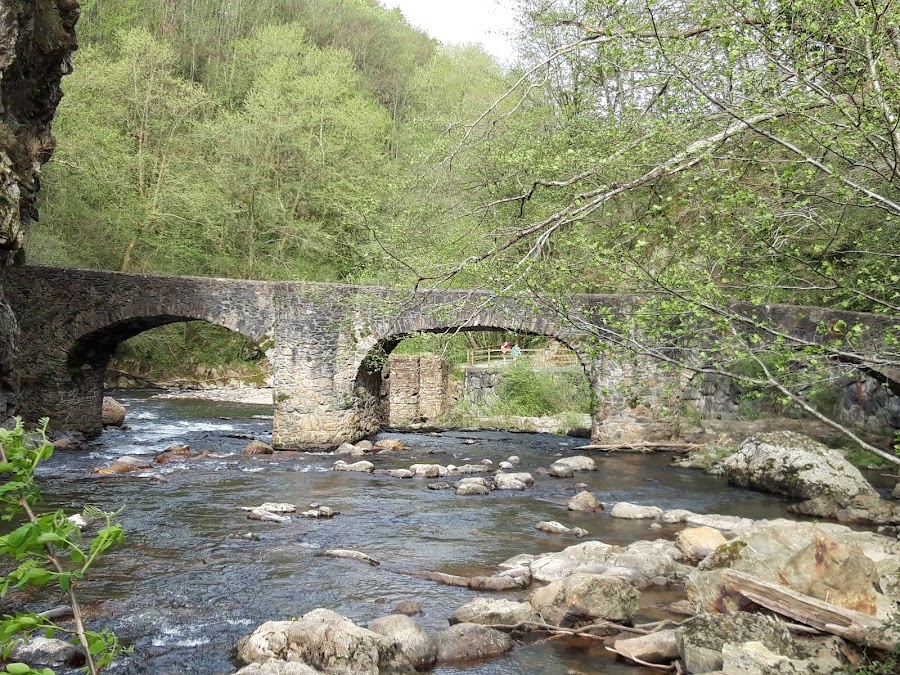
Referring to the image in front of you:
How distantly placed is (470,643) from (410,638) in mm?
414

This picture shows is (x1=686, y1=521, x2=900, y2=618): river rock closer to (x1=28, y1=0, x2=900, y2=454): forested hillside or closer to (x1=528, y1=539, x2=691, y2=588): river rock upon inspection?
(x1=28, y1=0, x2=900, y2=454): forested hillside

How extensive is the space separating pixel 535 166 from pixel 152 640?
638cm

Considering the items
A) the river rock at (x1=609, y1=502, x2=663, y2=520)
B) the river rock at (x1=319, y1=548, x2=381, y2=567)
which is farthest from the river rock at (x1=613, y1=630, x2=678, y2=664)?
the river rock at (x1=609, y1=502, x2=663, y2=520)

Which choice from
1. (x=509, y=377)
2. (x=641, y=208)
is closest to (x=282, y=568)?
(x=641, y=208)

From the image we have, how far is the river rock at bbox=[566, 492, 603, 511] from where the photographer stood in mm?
10172

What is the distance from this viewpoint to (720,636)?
173 inches

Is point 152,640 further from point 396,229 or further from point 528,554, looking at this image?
point 396,229

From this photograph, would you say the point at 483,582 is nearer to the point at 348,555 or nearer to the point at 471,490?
the point at 348,555

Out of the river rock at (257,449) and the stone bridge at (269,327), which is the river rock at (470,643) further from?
the river rock at (257,449)

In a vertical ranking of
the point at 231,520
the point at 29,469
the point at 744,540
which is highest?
the point at 29,469

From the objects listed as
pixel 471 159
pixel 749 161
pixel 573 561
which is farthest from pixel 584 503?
pixel 749 161

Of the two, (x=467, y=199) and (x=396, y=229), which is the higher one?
(x=467, y=199)

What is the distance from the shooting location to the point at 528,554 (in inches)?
303

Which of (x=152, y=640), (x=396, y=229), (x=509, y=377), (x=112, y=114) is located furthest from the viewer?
(x=112, y=114)
